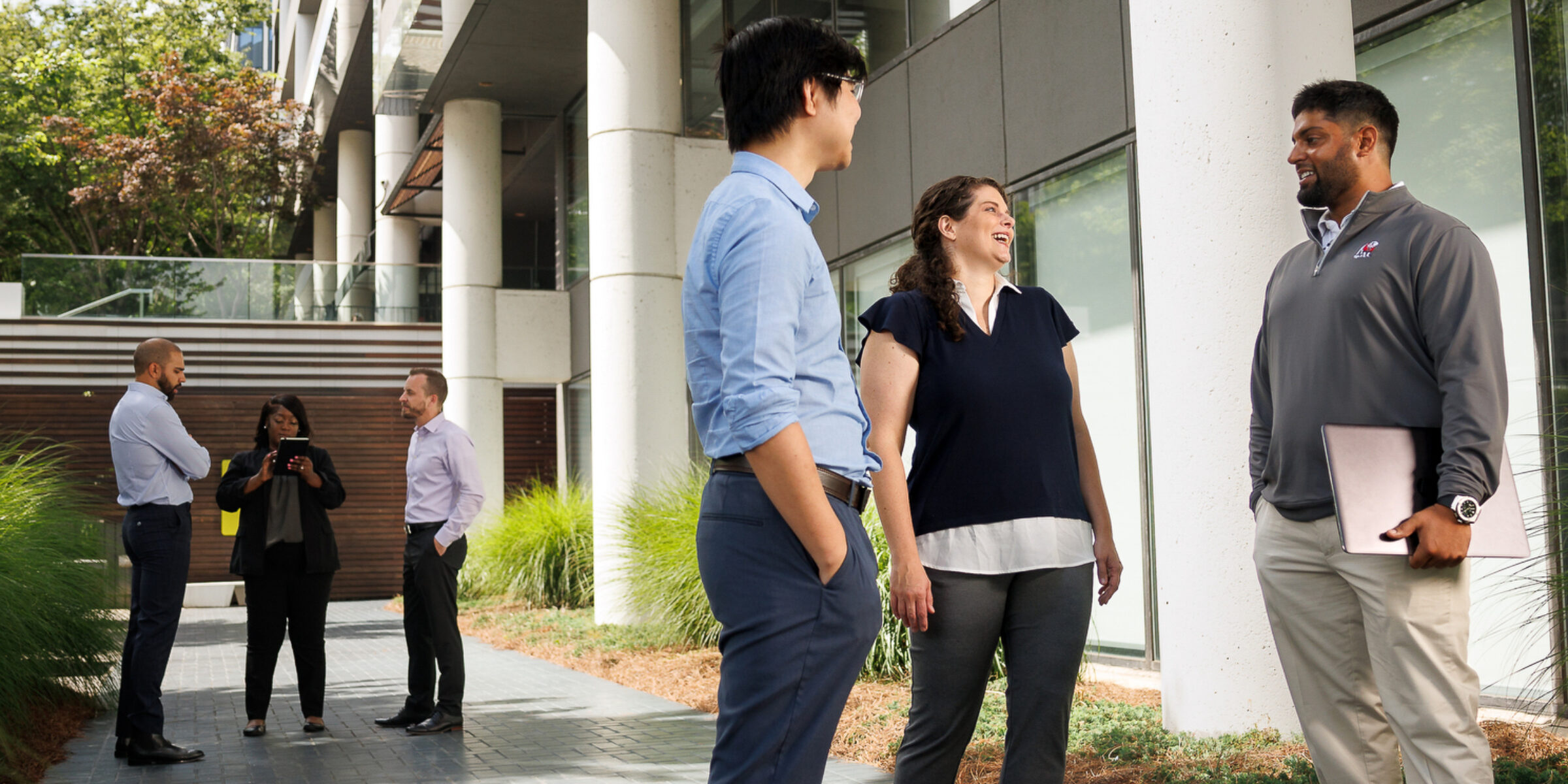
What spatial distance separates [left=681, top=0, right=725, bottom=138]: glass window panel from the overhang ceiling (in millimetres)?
1376

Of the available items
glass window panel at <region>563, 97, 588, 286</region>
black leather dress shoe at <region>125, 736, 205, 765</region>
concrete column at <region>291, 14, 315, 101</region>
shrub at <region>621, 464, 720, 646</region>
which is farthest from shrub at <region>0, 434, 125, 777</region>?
concrete column at <region>291, 14, 315, 101</region>

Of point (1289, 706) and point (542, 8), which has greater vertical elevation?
point (542, 8)

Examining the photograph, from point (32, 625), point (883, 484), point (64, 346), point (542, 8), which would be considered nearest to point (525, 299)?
point (542, 8)

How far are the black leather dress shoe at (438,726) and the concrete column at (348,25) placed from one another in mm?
24069

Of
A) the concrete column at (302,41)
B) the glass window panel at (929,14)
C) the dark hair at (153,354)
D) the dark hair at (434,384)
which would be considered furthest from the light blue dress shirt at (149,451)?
the concrete column at (302,41)

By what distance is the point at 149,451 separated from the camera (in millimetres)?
7047

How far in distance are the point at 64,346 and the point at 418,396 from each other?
17.9 meters

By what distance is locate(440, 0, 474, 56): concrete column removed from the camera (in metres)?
17.6

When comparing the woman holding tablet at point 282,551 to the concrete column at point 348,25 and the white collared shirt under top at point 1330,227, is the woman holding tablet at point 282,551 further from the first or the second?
the concrete column at point 348,25

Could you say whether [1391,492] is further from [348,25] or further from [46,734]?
[348,25]

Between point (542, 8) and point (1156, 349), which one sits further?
point (542, 8)

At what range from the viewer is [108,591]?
9.10 metres

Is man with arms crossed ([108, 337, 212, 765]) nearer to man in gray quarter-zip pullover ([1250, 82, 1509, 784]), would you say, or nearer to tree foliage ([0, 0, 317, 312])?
man in gray quarter-zip pullover ([1250, 82, 1509, 784])

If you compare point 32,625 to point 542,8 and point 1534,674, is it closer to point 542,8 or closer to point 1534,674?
point 1534,674
